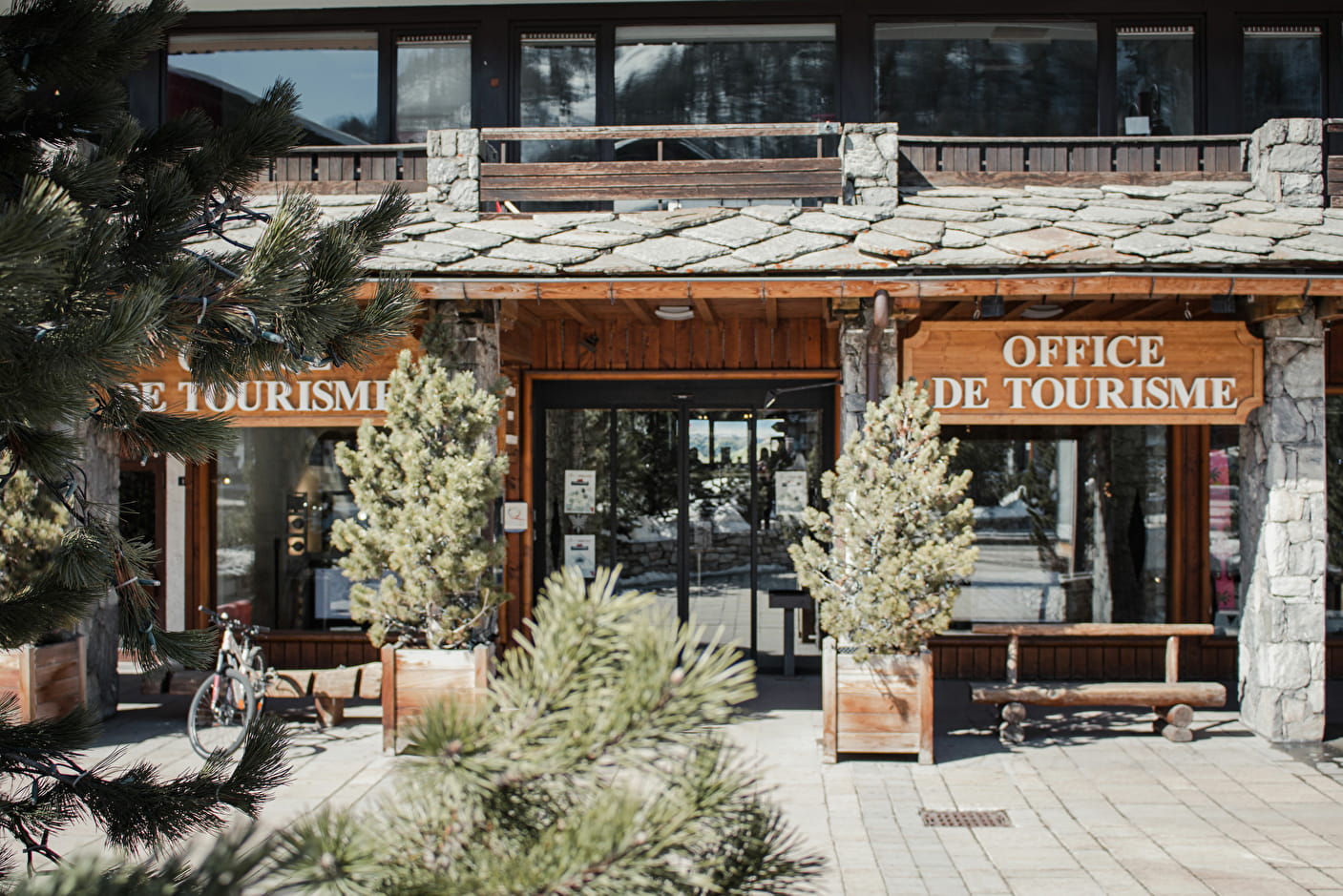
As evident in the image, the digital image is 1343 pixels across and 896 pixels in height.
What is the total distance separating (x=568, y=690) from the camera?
1323 millimetres

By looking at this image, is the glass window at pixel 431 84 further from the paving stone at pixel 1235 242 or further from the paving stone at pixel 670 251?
the paving stone at pixel 1235 242

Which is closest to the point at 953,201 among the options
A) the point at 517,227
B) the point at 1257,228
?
the point at 1257,228

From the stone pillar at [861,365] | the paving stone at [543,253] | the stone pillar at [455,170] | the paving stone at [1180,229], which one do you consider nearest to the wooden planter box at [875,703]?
the stone pillar at [861,365]

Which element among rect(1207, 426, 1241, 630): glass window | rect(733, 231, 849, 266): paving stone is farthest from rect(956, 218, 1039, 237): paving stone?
rect(1207, 426, 1241, 630): glass window

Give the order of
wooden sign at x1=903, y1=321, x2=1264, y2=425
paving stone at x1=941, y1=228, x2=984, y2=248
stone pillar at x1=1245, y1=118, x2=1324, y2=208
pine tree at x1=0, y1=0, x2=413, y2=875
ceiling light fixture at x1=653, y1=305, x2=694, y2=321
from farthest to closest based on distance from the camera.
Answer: ceiling light fixture at x1=653, y1=305, x2=694, y2=321, stone pillar at x1=1245, y1=118, x2=1324, y2=208, wooden sign at x1=903, y1=321, x2=1264, y2=425, paving stone at x1=941, y1=228, x2=984, y2=248, pine tree at x1=0, y1=0, x2=413, y2=875

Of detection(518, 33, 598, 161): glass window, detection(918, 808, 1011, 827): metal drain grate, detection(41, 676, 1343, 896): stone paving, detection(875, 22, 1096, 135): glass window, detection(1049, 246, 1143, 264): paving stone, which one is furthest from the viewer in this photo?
detection(518, 33, 598, 161): glass window

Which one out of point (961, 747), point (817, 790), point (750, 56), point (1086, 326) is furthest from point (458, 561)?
point (750, 56)

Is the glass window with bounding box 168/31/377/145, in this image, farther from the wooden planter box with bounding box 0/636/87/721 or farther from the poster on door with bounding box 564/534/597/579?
the wooden planter box with bounding box 0/636/87/721

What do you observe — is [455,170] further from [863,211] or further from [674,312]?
[863,211]

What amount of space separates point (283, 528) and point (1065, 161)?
802 cm

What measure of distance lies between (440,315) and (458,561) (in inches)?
74.3

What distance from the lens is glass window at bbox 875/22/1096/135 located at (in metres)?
9.62

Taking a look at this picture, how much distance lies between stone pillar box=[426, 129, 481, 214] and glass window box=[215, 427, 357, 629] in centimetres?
270

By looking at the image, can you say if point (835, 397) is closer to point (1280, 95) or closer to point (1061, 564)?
point (1061, 564)
